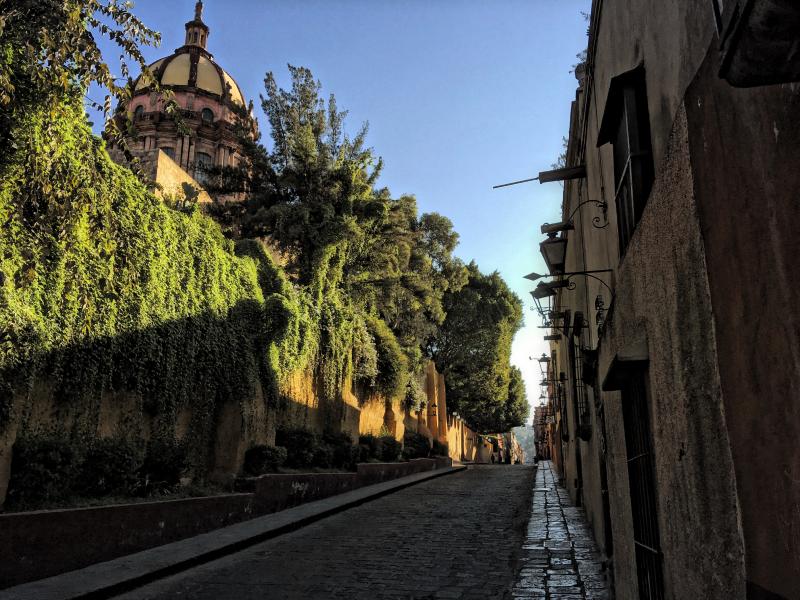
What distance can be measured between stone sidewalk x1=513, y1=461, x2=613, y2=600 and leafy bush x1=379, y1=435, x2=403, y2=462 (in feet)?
34.4

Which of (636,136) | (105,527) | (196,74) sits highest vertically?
(196,74)

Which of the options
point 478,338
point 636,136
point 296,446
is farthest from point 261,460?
point 478,338

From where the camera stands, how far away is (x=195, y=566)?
771cm

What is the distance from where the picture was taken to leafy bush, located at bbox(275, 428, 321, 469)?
15.4 m

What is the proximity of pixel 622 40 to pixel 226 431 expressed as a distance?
34.9 ft

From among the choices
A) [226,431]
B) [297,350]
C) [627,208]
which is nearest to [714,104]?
[627,208]

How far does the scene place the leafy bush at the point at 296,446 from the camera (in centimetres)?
1535

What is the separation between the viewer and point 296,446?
15.4 m

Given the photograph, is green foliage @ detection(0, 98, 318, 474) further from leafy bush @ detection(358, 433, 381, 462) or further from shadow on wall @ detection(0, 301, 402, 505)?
leafy bush @ detection(358, 433, 381, 462)

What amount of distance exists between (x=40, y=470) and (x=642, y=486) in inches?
277

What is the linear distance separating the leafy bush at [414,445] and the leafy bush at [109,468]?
17.5 meters

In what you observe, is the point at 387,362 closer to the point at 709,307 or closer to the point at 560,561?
the point at 560,561

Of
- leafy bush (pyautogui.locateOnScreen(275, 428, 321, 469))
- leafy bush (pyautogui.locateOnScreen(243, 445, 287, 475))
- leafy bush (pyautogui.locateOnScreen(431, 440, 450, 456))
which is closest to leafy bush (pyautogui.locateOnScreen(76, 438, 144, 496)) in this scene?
leafy bush (pyautogui.locateOnScreen(243, 445, 287, 475))

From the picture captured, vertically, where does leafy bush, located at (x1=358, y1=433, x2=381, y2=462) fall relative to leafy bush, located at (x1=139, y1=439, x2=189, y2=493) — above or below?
above
